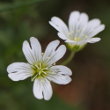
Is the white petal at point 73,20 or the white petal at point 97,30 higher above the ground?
the white petal at point 73,20

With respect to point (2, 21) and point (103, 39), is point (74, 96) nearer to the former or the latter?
point (103, 39)

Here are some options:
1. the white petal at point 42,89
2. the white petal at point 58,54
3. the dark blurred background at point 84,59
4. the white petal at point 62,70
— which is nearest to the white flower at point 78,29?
the white petal at point 58,54

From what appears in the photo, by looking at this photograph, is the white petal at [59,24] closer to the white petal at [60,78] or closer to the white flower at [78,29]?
the white flower at [78,29]

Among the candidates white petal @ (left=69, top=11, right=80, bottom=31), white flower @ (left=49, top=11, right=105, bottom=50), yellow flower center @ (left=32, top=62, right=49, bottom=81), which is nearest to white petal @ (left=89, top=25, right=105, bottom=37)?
white flower @ (left=49, top=11, right=105, bottom=50)

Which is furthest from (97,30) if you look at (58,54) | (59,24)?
(58,54)

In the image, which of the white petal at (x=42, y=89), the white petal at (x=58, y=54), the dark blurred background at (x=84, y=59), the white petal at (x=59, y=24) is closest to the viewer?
the white petal at (x=42, y=89)

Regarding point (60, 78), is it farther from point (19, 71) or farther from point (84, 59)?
point (84, 59)

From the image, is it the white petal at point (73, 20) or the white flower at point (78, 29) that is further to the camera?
the white petal at point (73, 20)

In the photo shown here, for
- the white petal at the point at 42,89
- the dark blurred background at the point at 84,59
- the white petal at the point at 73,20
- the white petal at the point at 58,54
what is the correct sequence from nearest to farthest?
the white petal at the point at 42,89
the white petal at the point at 58,54
the white petal at the point at 73,20
the dark blurred background at the point at 84,59
